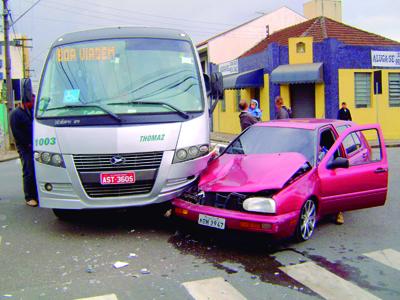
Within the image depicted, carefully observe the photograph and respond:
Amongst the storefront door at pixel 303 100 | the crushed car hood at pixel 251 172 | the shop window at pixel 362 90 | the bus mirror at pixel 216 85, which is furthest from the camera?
the storefront door at pixel 303 100

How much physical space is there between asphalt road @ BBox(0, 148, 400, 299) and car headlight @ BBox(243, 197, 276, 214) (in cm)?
56

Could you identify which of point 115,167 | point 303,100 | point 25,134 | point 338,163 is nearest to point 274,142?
point 338,163

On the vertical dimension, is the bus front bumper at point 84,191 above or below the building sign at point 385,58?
below

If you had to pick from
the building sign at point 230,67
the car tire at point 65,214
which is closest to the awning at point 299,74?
the building sign at point 230,67

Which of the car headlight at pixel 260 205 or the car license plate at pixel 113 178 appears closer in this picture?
the car headlight at pixel 260 205

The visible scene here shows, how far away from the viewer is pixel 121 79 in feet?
21.4

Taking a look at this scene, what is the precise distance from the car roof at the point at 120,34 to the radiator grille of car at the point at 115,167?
1.94 metres

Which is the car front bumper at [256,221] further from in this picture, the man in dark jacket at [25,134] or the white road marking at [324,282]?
the man in dark jacket at [25,134]

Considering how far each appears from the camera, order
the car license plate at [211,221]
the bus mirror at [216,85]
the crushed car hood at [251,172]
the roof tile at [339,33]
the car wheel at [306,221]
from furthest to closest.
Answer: the roof tile at [339,33]
the bus mirror at [216,85]
the car wheel at [306,221]
the crushed car hood at [251,172]
the car license plate at [211,221]

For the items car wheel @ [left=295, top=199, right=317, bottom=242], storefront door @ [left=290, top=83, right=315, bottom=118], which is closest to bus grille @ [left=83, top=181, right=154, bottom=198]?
car wheel @ [left=295, top=199, right=317, bottom=242]

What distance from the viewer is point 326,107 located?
22547 mm

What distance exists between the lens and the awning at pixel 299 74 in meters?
22.0

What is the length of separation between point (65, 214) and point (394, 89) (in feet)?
66.3

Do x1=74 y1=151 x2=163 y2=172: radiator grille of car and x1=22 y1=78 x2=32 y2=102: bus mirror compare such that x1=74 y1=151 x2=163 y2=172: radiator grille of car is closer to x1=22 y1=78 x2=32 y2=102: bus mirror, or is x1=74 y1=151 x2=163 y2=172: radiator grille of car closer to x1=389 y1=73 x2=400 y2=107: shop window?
x1=22 y1=78 x2=32 y2=102: bus mirror
